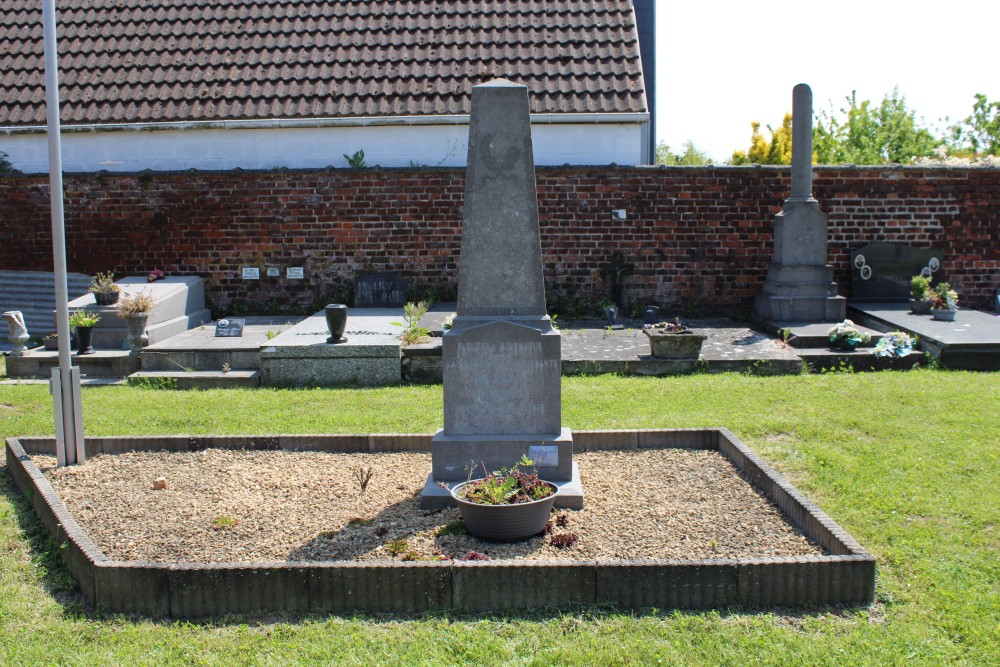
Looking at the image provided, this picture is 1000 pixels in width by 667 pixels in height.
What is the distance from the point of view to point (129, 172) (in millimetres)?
13547

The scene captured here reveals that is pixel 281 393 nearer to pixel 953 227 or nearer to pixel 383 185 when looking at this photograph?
pixel 383 185

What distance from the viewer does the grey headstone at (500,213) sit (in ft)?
18.5

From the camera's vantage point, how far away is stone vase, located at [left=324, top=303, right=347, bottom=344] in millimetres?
9617

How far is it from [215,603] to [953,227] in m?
12.6

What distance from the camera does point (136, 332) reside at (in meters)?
Result: 10.4

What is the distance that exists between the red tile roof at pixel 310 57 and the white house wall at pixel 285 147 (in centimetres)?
29

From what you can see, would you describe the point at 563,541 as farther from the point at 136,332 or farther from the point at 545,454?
the point at 136,332

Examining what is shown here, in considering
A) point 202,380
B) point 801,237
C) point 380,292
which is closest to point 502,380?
point 202,380

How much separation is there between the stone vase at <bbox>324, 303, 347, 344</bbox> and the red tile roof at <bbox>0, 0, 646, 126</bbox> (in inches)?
191

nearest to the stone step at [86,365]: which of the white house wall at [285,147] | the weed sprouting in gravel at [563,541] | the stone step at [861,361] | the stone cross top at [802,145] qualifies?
the white house wall at [285,147]

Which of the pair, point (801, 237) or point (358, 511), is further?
point (801, 237)

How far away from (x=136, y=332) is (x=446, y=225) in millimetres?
4785

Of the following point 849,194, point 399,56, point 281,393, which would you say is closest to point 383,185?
point 399,56

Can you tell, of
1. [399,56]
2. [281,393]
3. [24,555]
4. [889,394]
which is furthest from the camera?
[399,56]
